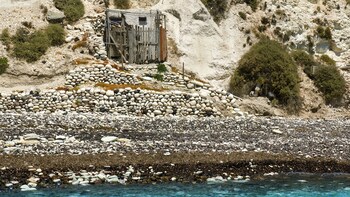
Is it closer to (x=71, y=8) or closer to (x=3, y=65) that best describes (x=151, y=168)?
(x=3, y=65)

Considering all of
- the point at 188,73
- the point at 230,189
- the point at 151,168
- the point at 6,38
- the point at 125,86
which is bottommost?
the point at 230,189

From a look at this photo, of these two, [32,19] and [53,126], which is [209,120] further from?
[32,19]

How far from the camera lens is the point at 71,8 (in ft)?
170

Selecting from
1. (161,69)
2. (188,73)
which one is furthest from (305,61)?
(161,69)

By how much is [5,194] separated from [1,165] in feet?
8.64

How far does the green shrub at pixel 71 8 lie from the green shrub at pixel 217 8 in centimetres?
1307

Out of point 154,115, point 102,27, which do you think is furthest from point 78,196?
point 102,27

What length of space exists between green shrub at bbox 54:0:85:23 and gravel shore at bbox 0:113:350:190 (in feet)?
49.4

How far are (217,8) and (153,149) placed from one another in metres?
31.5

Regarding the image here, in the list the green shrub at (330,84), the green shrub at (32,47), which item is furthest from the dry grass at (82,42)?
the green shrub at (330,84)

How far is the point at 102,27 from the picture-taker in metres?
50.1

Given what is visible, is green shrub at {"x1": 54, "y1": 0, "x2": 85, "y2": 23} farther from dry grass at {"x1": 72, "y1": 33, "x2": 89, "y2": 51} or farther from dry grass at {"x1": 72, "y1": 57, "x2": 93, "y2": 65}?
dry grass at {"x1": 72, "y1": 57, "x2": 93, "y2": 65}

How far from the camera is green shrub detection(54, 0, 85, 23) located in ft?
168

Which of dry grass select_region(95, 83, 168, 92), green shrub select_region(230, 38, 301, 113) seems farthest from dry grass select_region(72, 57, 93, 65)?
green shrub select_region(230, 38, 301, 113)
